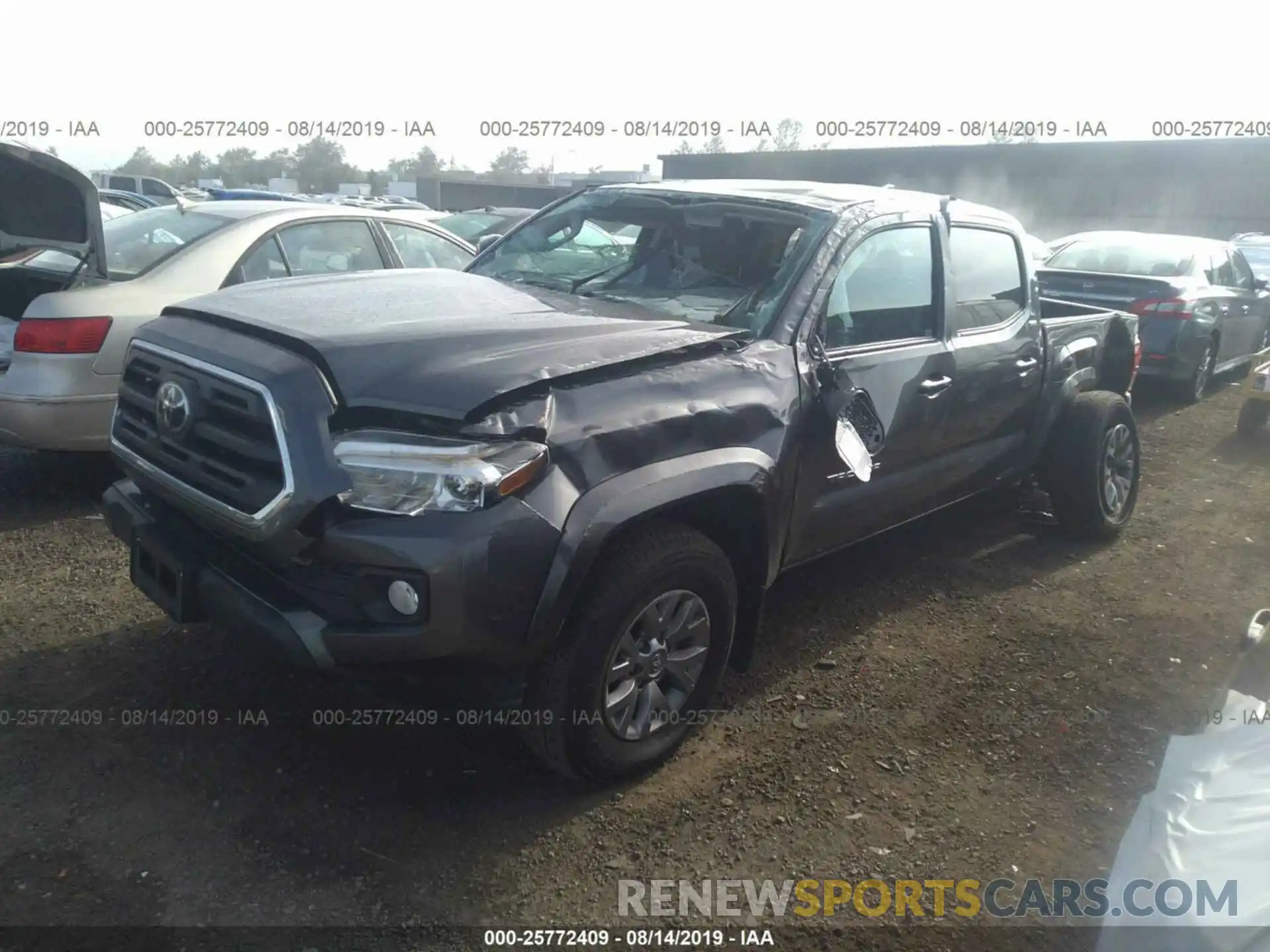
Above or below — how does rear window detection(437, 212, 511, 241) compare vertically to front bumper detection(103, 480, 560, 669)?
above

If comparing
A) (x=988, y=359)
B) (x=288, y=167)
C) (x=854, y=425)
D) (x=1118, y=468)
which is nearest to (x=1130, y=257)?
(x=1118, y=468)

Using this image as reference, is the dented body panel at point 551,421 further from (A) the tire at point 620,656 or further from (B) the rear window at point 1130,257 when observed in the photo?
(B) the rear window at point 1130,257

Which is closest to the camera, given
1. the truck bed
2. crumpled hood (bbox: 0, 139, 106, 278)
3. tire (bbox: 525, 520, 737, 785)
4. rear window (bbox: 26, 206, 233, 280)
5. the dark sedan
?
tire (bbox: 525, 520, 737, 785)

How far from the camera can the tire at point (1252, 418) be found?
27.1ft

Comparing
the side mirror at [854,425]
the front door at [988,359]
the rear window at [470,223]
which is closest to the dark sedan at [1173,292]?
the front door at [988,359]

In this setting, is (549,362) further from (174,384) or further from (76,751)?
(76,751)

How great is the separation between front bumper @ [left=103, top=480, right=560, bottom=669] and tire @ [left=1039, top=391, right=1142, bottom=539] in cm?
372

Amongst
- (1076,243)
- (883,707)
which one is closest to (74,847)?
(883,707)

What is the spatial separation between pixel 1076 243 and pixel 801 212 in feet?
25.9

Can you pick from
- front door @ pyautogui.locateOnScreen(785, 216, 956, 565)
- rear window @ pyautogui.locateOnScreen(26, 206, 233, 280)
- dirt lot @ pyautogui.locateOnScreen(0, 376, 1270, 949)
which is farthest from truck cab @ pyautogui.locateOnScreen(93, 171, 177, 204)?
Answer: front door @ pyautogui.locateOnScreen(785, 216, 956, 565)

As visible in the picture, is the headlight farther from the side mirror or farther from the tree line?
the tree line

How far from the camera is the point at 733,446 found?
3141mm

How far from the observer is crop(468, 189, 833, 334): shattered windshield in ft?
11.8

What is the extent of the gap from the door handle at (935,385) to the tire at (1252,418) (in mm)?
5555
